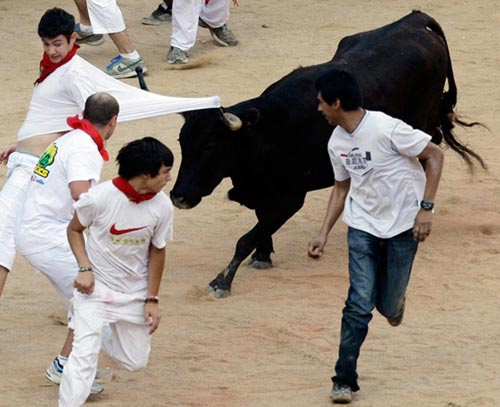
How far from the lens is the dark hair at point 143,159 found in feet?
22.4

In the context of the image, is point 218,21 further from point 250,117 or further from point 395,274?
point 395,274

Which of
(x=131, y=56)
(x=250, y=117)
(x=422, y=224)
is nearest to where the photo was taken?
(x=422, y=224)

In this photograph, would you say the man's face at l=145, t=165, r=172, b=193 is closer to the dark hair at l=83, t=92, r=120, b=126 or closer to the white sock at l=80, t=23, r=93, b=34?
the dark hair at l=83, t=92, r=120, b=126

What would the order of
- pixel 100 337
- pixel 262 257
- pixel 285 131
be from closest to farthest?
pixel 100 337, pixel 285 131, pixel 262 257

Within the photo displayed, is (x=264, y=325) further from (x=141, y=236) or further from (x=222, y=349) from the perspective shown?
(x=141, y=236)

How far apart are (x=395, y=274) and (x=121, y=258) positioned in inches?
61.3

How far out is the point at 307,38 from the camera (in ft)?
53.2

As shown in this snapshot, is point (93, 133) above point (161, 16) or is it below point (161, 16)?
above

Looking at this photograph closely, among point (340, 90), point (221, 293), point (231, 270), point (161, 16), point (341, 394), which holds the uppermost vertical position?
point (340, 90)

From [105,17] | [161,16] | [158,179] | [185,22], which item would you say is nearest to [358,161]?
[158,179]

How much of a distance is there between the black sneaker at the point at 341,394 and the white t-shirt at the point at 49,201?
172 centimetres

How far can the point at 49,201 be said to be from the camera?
7.51 metres

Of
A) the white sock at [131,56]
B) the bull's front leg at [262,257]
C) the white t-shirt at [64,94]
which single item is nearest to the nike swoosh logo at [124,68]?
the white sock at [131,56]

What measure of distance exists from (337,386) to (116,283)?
137 cm
